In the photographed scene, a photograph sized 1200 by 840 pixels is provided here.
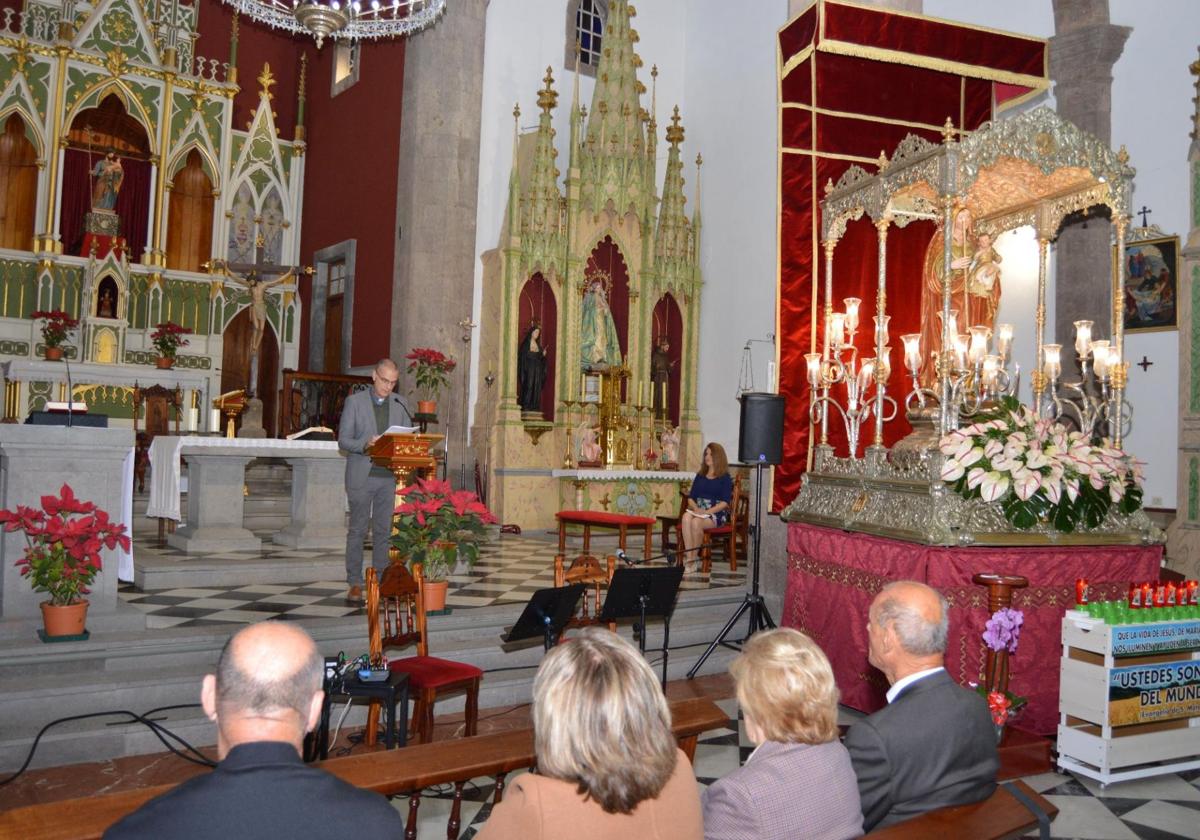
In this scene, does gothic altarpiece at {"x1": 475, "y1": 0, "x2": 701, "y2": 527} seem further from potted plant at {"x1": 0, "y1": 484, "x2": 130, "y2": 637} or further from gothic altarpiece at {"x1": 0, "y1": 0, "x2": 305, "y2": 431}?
potted plant at {"x1": 0, "y1": 484, "x2": 130, "y2": 637}

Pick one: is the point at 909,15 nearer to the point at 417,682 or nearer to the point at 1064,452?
the point at 1064,452

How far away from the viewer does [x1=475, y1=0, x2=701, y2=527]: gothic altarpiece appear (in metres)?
12.3

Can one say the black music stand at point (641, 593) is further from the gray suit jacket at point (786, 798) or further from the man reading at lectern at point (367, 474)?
the gray suit jacket at point (786, 798)

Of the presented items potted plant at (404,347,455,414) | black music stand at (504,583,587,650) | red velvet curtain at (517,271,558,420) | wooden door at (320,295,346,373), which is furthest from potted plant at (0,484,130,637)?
wooden door at (320,295,346,373)

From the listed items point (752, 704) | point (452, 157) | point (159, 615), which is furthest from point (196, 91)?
point (752, 704)

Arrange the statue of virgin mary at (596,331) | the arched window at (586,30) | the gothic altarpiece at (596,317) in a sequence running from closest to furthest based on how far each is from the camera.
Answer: the gothic altarpiece at (596,317)
the statue of virgin mary at (596,331)
the arched window at (586,30)

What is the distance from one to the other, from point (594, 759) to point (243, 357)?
50.8 feet

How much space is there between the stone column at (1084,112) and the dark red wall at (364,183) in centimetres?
810

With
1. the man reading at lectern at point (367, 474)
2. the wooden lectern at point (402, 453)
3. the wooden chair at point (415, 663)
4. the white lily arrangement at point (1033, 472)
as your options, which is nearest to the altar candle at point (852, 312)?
the white lily arrangement at point (1033, 472)

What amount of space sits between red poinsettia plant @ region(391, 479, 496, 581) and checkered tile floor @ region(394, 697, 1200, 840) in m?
2.19

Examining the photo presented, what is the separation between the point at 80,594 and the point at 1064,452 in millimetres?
5418

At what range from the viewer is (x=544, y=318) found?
41.7ft

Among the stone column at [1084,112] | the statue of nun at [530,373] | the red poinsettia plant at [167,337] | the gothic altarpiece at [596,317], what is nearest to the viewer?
the stone column at [1084,112]

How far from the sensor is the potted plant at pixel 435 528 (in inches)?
252
